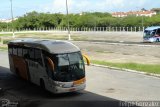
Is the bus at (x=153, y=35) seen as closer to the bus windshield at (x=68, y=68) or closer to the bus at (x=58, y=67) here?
the bus at (x=58, y=67)

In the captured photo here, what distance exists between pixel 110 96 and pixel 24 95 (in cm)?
497

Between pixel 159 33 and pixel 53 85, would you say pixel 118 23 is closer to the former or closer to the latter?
pixel 159 33

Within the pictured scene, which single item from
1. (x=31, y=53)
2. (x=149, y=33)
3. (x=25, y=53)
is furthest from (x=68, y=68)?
(x=149, y=33)

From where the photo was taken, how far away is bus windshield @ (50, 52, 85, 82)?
20.1 m

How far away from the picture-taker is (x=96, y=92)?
21844mm

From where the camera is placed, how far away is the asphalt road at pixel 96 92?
1908cm

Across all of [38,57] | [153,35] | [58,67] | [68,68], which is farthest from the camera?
[153,35]

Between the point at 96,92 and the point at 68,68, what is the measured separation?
2.69 m

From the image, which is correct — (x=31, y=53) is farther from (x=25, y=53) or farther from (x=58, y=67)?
(x=58, y=67)

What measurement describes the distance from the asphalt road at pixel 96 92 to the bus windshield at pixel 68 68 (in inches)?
44.6

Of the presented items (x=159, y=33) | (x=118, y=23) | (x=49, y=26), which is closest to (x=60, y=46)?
→ (x=159, y=33)

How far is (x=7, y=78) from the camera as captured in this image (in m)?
28.6

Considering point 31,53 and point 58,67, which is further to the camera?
point 31,53

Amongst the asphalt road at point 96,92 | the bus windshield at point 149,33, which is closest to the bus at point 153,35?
the bus windshield at point 149,33
